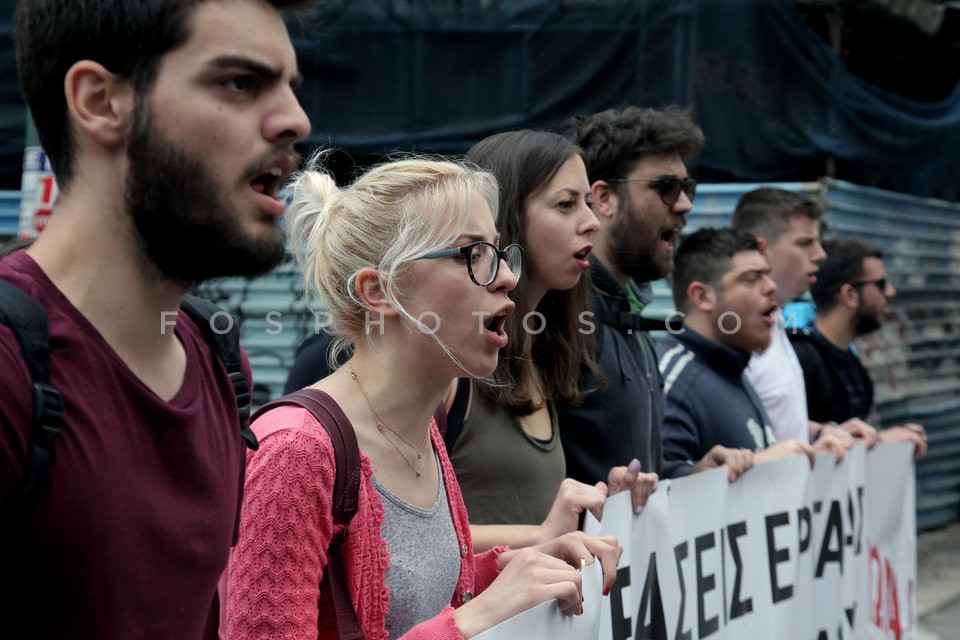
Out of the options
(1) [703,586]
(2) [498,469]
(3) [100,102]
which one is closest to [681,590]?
(1) [703,586]

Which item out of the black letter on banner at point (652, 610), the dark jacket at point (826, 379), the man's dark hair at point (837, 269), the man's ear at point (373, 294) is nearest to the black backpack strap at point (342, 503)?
the man's ear at point (373, 294)

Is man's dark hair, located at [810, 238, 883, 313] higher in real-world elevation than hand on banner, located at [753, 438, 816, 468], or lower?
higher

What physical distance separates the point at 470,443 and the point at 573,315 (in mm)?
774

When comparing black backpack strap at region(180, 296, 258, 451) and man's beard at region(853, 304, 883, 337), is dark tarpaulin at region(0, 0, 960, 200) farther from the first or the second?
black backpack strap at region(180, 296, 258, 451)

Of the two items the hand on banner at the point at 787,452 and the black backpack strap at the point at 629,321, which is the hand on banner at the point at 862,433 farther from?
the black backpack strap at the point at 629,321

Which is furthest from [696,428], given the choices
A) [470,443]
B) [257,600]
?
[257,600]

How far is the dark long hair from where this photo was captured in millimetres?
3568

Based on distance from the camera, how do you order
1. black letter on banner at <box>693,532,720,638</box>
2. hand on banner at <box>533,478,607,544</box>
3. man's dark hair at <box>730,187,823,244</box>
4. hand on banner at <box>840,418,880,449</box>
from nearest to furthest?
hand on banner at <box>533,478,607,544</box>
black letter on banner at <box>693,532,720,638</box>
hand on banner at <box>840,418,880,449</box>
man's dark hair at <box>730,187,823,244</box>

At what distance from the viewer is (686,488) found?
12.3ft

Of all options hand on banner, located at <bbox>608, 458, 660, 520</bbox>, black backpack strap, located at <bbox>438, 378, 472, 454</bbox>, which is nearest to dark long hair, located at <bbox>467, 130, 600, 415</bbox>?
black backpack strap, located at <bbox>438, 378, 472, 454</bbox>

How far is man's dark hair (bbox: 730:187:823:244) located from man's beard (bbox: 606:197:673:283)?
216 centimetres

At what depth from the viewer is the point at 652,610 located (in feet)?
11.4

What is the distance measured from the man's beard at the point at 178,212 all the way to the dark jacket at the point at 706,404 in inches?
122

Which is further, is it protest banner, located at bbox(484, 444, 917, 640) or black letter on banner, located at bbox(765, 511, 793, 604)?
black letter on banner, located at bbox(765, 511, 793, 604)
